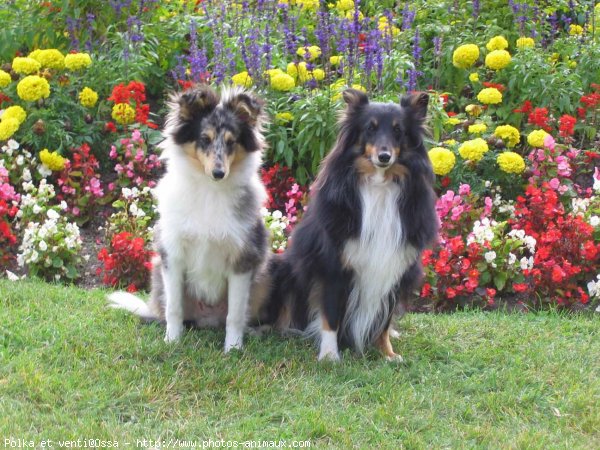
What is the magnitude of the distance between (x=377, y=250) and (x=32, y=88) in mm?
3862

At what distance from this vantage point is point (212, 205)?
15.2 feet

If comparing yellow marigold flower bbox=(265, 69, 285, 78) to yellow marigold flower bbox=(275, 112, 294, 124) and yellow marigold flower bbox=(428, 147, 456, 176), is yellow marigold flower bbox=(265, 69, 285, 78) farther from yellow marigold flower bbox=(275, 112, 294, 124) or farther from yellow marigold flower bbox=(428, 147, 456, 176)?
yellow marigold flower bbox=(428, 147, 456, 176)

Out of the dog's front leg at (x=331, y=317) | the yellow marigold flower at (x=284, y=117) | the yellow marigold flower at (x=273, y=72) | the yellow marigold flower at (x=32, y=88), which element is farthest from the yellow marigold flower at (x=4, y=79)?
the dog's front leg at (x=331, y=317)

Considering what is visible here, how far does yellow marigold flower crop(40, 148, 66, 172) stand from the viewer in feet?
22.3

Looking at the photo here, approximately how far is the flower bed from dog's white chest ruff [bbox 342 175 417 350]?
1.20 metres

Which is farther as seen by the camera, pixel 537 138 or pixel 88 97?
pixel 88 97

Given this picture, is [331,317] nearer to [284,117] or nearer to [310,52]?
[284,117]

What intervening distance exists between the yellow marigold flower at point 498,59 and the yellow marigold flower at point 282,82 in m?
1.81

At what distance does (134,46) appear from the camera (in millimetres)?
7727

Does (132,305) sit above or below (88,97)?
below

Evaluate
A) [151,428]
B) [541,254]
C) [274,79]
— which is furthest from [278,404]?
[274,79]

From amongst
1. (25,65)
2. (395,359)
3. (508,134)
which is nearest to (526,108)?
(508,134)

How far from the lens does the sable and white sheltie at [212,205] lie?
453 centimetres

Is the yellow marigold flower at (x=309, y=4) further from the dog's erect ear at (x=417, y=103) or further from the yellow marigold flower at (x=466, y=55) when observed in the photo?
the dog's erect ear at (x=417, y=103)
